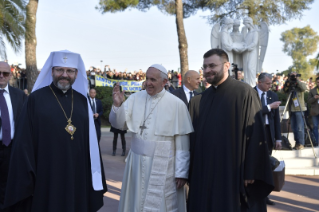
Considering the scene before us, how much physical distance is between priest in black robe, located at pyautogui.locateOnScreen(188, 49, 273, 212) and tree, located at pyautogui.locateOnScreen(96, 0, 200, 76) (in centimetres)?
1211

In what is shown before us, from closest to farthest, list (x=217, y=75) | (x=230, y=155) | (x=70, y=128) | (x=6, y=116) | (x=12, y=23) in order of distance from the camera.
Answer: (x=70, y=128) < (x=230, y=155) < (x=217, y=75) < (x=6, y=116) < (x=12, y=23)

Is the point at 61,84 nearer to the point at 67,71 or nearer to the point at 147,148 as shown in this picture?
the point at 67,71

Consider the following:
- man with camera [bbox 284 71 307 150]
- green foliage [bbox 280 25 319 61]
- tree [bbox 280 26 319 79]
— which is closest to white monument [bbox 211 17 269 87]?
man with camera [bbox 284 71 307 150]

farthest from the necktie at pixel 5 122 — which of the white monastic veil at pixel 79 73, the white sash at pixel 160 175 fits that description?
the white sash at pixel 160 175

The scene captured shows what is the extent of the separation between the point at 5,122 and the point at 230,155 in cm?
273

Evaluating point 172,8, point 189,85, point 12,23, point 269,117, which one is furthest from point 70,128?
point 172,8

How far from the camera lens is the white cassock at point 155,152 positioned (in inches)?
171

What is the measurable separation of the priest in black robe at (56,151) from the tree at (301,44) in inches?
3488

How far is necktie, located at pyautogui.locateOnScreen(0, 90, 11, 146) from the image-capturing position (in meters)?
4.74

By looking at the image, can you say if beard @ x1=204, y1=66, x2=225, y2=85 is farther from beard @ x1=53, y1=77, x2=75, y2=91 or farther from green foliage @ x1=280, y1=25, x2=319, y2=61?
green foliage @ x1=280, y1=25, x2=319, y2=61

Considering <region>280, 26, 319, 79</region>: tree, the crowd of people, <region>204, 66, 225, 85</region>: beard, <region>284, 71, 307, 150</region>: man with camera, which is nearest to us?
the crowd of people

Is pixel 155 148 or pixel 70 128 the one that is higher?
pixel 70 128

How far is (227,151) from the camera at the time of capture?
4.10m

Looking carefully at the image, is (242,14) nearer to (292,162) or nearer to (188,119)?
(292,162)
